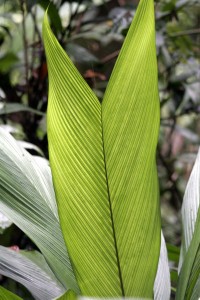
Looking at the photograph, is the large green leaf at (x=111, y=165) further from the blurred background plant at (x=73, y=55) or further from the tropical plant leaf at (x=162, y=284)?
the blurred background plant at (x=73, y=55)

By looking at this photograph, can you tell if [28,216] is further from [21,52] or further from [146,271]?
[21,52]

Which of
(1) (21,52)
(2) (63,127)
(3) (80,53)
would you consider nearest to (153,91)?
(2) (63,127)

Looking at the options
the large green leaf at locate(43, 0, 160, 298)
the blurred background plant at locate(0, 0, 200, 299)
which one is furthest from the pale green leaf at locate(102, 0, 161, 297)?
the blurred background plant at locate(0, 0, 200, 299)

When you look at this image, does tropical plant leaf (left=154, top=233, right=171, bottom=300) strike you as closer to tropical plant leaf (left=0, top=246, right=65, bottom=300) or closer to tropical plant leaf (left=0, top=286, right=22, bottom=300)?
tropical plant leaf (left=0, top=246, right=65, bottom=300)

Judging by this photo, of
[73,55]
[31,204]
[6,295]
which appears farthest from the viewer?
[73,55]

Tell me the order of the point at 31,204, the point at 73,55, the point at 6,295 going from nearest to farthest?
the point at 6,295 → the point at 31,204 → the point at 73,55

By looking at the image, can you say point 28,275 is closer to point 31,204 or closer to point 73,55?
point 31,204

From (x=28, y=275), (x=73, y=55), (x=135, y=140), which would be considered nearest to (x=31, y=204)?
(x=28, y=275)
